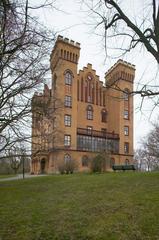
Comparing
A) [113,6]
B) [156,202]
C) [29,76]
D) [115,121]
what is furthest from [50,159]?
[113,6]

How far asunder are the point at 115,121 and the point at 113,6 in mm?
49344

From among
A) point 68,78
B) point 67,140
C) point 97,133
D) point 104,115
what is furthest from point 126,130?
point 68,78

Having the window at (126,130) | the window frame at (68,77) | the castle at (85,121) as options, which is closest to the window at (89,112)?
the castle at (85,121)

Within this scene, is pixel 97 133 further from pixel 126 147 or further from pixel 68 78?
pixel 68 78

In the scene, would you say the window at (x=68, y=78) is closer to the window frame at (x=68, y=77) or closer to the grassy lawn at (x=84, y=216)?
the window frame at (x=68, y=77)

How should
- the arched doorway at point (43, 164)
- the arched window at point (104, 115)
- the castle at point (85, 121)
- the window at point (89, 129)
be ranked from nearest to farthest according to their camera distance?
the castle at point (85, 121), the arched doorway at point (43, 164), the window at point (89, 129), the arched window at point (104, 115)

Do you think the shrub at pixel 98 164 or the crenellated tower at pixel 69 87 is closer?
the shrub at pixel 98 164

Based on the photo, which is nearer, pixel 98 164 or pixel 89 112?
pixel 98 164

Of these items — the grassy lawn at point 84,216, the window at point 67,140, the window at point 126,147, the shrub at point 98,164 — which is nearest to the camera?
the grassy lawn at point 84,216

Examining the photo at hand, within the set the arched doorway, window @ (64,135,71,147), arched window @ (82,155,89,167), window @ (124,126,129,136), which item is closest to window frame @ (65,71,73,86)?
window @ (64,135,71,147)

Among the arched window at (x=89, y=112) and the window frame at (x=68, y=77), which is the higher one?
the window frame at (x=68, y=77)

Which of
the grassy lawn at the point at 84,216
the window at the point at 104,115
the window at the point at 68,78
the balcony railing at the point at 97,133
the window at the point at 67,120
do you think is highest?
the window at the point at 68,78

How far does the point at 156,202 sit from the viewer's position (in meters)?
11.0

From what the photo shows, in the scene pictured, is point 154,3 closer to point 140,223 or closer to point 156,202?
point 140,223
